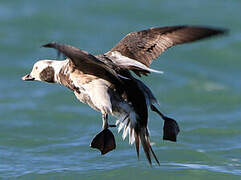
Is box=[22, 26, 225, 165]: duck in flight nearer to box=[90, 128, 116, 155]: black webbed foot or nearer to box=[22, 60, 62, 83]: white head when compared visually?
box=[90, 128, 116, 155]: black webbed foot

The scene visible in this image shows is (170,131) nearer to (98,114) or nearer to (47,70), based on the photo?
(47,70)

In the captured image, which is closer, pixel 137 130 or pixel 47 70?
pixel 137 130

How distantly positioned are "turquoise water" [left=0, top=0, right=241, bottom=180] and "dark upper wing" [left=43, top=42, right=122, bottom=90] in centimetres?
149

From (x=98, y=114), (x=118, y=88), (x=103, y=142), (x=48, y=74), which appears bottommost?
(x=103, y=142)

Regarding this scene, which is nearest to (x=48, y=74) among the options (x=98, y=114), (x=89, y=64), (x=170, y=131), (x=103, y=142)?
(x=89, y=64)

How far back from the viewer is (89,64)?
602 cm

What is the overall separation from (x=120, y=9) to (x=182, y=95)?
3673 mm

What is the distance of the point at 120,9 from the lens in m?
14.0

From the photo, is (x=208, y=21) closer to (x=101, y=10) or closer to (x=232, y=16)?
(x=232, y=16)

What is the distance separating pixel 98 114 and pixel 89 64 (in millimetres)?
3913

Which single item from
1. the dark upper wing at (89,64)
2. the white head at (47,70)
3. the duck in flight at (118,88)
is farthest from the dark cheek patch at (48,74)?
the dark upper wing at (89,64)

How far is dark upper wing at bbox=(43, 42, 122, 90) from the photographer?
5.44 meters

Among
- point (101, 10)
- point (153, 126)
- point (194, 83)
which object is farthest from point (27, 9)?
point (153, 126)

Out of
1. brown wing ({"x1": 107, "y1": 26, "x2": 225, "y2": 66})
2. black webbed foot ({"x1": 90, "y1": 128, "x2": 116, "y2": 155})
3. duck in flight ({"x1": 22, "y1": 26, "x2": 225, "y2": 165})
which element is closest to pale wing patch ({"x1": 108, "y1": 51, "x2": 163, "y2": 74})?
duck in flight ({"x1": 22, "y1": 26, "x2": 225, "y2": 165})
